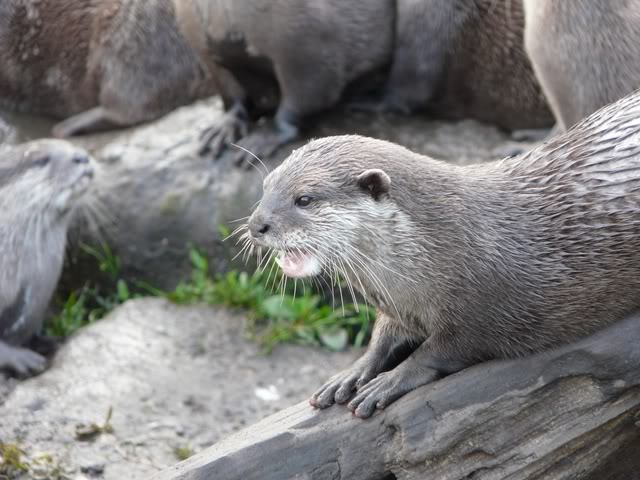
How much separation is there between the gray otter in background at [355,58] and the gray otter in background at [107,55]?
2.29 ft

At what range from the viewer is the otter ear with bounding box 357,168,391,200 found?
101 inches

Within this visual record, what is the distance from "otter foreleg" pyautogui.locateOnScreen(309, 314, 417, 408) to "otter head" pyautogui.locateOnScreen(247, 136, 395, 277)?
0.98 feet

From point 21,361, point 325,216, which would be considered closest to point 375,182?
point 325,216

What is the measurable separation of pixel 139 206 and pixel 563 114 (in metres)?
2.13

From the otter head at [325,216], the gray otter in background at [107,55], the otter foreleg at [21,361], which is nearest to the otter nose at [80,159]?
the otter foreleg at [21,361]

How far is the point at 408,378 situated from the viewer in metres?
2.66

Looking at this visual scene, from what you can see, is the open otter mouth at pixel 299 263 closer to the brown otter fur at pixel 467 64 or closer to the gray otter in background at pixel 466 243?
the gray otter in background at pixel 466 243

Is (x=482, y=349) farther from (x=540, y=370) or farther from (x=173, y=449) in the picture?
(x=173, y=449)

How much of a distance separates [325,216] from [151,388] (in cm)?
166

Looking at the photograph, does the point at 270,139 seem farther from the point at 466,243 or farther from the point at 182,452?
the point at 466,243

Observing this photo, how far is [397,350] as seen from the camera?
2.86 metres

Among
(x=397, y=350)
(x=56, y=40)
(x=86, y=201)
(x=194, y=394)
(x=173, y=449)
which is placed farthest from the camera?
(x=56, y=40)

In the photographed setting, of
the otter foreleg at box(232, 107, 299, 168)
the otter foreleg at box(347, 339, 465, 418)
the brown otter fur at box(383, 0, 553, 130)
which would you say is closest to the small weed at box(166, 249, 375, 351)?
the otter foreleg at box(232, 107, 299, 168)

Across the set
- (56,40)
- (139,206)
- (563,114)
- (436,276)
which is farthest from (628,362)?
(56,40)
